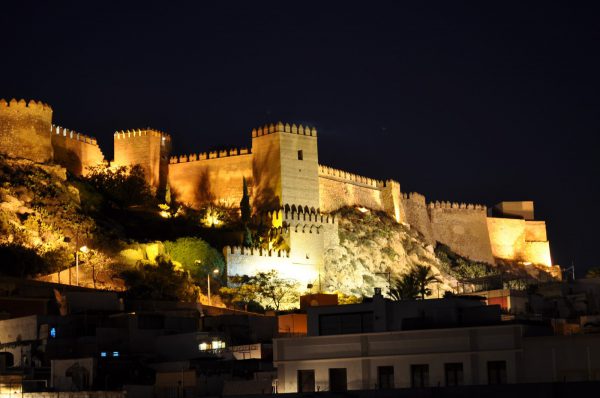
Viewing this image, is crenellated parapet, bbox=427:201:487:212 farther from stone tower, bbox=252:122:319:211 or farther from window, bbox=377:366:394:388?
window, bbox=377:366:394:388

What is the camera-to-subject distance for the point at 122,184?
7100 cm

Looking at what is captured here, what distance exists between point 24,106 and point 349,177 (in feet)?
78.4

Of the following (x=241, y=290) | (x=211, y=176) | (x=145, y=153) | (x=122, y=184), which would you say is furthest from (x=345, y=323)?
(x=145, y=153)

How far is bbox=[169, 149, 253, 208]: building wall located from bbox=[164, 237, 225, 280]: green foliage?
438 inches

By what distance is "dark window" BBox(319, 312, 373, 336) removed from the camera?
102 ft

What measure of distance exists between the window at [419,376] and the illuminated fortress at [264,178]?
31.7 m

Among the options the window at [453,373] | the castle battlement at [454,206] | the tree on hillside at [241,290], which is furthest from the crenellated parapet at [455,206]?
the window at [453,373]

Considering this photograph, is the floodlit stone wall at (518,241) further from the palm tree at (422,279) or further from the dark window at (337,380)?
the dark window at (337,380)

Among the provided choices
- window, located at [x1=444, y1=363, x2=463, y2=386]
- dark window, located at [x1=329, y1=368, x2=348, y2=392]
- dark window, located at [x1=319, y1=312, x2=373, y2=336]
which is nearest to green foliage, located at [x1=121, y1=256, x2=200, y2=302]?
dark window, located at [x1=319, y1=312, x2=373, y2=336]

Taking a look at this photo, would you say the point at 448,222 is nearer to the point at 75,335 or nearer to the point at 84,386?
the point at 75,335

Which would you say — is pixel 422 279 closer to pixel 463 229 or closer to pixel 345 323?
pixel 345 323

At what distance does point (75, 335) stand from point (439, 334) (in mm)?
16442

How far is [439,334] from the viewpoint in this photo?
28.6 metres

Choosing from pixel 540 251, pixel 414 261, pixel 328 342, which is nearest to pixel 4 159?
pixel 414 261
